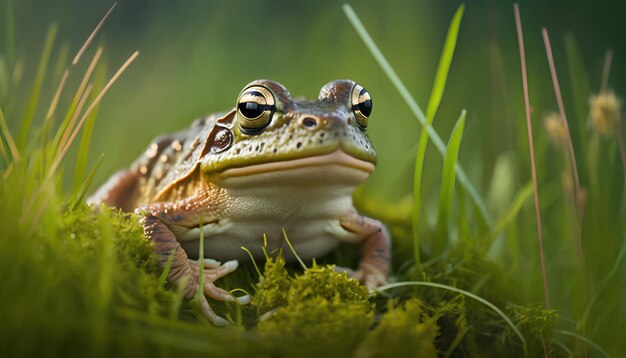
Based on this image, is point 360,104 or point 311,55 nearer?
point 360,104

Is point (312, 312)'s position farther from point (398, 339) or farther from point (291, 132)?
point (291, 132)

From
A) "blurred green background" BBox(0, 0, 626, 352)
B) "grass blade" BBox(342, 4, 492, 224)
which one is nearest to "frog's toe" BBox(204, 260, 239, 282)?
"grass blade" BBox(342, 4, 492, 224)

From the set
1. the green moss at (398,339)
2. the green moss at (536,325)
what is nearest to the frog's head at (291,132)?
the green moss at (398,339)

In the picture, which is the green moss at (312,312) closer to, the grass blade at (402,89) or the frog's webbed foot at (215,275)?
the frog's webbed foot at (215,275)

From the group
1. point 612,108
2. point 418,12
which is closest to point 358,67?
point 418,12

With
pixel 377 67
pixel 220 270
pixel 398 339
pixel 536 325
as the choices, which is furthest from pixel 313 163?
pixel 377 67
